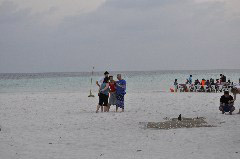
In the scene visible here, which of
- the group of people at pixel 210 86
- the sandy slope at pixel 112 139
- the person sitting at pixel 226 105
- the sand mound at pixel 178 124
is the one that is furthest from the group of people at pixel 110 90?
the group of people at pixel 210 86

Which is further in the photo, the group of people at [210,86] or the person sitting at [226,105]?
the group of people at [210,86]

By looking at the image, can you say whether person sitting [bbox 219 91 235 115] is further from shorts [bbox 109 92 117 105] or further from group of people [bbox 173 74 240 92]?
group of people [bbox 173 74 240 92]

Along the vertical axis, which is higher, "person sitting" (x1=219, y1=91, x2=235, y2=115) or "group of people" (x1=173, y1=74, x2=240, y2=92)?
"group of people" (x1=173, y1=74, x2=240, y2=92)

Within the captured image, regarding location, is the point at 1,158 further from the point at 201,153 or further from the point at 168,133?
the point at 168,133

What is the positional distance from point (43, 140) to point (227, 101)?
775cm

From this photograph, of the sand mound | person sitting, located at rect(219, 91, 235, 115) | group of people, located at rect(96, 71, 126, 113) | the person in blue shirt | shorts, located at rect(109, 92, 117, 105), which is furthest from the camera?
shorts, located at rect(109, 92, 117, 105)

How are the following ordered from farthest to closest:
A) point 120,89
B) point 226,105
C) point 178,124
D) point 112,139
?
point 120,89 → point 226,105 → point 178,124 → point 112,139

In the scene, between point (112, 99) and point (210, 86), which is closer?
point (112, 99)

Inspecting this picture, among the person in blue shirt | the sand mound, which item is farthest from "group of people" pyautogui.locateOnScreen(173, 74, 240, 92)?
the sand mound

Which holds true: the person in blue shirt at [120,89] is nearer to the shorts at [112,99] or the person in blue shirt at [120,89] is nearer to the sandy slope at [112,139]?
the shorts at [112,99]

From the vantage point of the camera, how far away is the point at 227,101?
49.8 feet

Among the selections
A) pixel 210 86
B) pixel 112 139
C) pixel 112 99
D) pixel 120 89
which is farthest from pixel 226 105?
pixel 210 86

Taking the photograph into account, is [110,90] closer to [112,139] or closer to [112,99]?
[112,99]

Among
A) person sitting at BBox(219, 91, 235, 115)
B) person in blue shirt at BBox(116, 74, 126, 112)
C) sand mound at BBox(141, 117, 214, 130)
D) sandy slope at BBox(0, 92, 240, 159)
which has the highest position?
person in blue shirt at BBox(116, 74, 126, 112)
